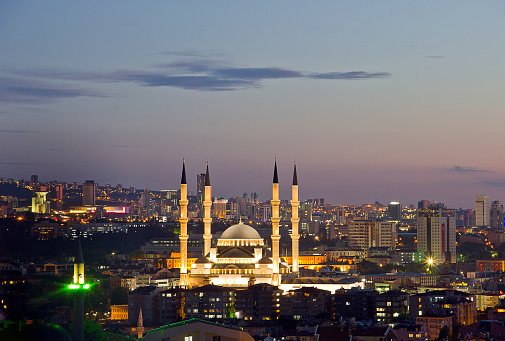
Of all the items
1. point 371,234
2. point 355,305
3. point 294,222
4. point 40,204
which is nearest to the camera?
point 355,305

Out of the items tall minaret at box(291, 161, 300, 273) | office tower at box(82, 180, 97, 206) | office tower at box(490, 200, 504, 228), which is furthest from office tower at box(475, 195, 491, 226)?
tall minaret at box(291, 161, 300, 273)

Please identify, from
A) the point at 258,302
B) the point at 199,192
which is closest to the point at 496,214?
the point at 199,192

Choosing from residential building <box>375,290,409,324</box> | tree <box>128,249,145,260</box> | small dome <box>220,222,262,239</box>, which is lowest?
residential building <box>375,290,409,324</box>

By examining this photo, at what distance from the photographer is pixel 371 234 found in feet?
288

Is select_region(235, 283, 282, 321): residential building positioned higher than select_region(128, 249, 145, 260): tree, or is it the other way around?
select_region(128, 249, 145, 260): tree

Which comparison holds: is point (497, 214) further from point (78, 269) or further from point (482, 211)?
point (78, 269)

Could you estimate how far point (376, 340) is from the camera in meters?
29.4

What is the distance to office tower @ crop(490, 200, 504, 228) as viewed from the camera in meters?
118

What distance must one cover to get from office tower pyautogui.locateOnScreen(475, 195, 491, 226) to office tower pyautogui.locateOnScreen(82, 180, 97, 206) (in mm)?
47953

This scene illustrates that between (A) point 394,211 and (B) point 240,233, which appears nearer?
(B) point 240,233

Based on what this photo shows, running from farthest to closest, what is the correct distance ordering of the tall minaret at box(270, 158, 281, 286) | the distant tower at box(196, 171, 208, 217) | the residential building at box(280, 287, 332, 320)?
the distant tower at box(196, 171, 208, 217) → the tall minaret at box(270, 158, 281, 286) → the residential building at box(280, 287, 332, 320)

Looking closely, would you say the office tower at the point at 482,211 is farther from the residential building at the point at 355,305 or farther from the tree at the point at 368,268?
the residential building at the point at 355,305

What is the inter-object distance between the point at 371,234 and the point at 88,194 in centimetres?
2039

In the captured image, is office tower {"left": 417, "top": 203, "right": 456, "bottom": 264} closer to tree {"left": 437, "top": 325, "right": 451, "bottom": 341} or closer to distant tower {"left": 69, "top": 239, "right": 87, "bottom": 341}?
tree {"left": 437, "top": 325, "right": 451, "bottom": 341}
